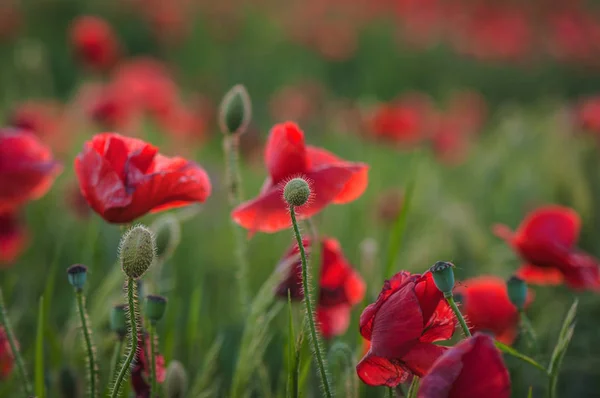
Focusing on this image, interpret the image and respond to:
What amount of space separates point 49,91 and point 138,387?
9.98ft

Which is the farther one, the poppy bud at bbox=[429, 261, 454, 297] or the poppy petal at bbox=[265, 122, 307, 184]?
the poppy petal at bbox=[265, 122, 307, 184]

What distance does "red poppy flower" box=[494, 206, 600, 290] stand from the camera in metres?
0.96

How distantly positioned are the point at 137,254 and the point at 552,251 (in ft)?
2.01

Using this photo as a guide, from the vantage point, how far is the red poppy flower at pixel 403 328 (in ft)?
1.86

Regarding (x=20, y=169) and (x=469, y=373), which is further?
(x=20, y=169)

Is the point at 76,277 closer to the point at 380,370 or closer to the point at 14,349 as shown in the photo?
the point at 14,349

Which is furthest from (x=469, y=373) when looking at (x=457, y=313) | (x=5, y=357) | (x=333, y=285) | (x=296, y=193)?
(x=5, y=357)

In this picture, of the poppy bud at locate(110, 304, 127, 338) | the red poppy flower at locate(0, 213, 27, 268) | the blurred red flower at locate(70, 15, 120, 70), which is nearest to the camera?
the poppy bud at locate(110, 304, 127, 338)

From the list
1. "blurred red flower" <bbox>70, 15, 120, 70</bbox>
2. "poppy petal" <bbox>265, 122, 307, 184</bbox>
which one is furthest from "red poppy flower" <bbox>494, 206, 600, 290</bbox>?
"blurred red flower" <bbox>70, 15, 120, 70</bbox>

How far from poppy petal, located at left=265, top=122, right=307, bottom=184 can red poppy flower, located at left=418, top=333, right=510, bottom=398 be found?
0.34m

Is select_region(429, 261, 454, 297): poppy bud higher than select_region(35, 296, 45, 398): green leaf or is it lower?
higher

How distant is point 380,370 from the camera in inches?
23.7

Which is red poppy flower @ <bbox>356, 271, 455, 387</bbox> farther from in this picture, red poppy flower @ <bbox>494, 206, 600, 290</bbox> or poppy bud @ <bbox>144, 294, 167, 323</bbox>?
red poppy flower @ <bbox>494, 206, 600, 290</bbox>

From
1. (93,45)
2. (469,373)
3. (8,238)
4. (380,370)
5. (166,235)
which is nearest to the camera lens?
(469,373)
